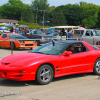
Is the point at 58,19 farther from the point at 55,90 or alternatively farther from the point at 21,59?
the point at 55,90

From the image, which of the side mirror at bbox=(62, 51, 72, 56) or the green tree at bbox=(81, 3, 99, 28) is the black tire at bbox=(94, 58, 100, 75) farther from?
the green tree at bbox=(81, 3, 99, 28)

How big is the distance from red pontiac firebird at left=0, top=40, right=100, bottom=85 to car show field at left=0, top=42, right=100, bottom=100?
277 mm

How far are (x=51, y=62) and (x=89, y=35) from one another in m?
13.9

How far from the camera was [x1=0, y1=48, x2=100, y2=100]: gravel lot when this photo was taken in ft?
17.5

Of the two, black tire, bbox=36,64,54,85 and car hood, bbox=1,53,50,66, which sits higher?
car hood, bbox=1,53,50,66

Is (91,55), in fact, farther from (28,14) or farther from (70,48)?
(28,14)

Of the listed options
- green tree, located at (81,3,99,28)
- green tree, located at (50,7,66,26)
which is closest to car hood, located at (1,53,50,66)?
green tree, located at (81,3,99,28)

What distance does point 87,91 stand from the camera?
19.5ft

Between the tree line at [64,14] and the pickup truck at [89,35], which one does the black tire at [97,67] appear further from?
the tree line at [64,14]

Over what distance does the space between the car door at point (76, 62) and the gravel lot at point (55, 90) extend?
37 cm

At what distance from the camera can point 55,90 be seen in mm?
6012

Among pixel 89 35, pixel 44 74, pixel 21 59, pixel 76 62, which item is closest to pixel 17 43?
pixel 89 35

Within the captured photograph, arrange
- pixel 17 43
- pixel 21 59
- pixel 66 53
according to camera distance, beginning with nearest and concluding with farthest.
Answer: pixel 21 59 → pixel 66 53 → pixel 17 43

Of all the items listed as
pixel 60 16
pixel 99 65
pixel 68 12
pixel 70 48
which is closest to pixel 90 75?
pixel 99 65
